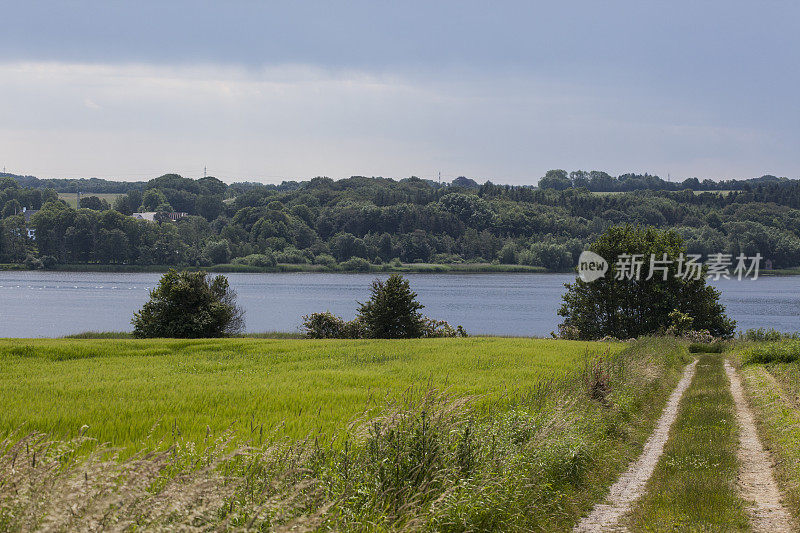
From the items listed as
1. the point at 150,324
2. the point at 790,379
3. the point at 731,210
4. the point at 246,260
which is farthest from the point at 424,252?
the point at 790,379

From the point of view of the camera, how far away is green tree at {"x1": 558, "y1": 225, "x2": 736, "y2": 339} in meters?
45.8

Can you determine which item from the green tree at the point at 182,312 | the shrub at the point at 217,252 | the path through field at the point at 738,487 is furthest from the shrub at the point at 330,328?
the shrub at the point at 217,252

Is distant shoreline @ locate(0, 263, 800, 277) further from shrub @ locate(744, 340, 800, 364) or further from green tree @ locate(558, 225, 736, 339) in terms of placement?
shrub @ locate(744, 340, 800, 364)

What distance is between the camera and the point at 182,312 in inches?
1471

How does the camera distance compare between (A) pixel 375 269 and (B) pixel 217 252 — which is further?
(B) pixel 217 252

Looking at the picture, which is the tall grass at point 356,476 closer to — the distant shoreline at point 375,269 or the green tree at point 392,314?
the green tree at point 392,314

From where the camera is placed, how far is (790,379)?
2019 centimetres

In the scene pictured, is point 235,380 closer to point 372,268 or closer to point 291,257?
point 372,268

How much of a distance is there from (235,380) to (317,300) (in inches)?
3007

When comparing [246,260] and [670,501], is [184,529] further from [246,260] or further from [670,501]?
[246,260]

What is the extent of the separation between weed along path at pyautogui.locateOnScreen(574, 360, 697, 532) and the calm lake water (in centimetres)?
4332

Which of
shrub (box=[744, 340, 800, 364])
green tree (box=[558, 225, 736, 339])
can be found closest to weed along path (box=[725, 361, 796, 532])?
shrub (box=[744, 340, 800, 364])

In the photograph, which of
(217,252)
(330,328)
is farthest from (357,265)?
(330,328)

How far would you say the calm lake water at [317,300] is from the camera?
6656 centimetres
